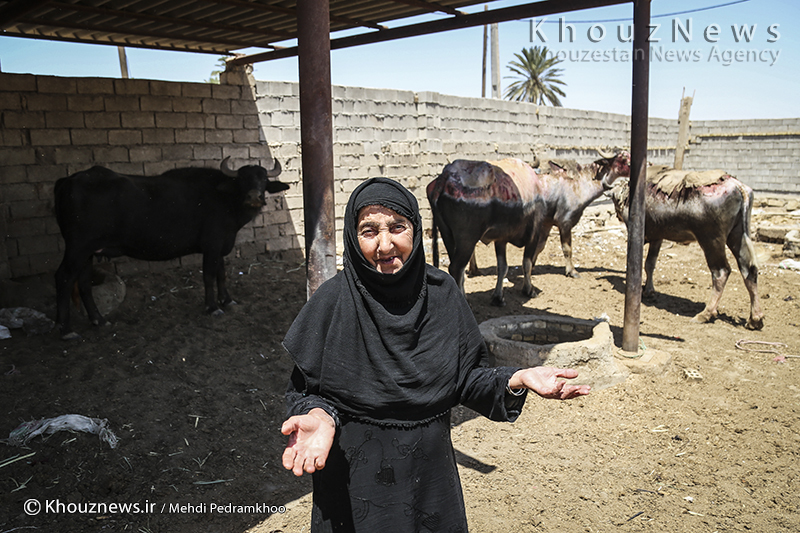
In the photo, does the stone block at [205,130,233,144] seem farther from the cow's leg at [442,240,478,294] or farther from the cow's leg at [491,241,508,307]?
the cow's leg at [491,241,508,307]

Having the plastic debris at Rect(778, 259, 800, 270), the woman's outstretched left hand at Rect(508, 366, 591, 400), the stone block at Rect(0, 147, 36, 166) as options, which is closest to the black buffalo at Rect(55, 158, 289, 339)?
the stone block at Rect(0, 147, 36, 166)

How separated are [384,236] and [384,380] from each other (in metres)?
0.48

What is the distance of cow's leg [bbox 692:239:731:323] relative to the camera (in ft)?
23.4

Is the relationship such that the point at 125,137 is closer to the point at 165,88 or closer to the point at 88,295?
the point at 165,88

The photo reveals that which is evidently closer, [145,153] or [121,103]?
[121,103]

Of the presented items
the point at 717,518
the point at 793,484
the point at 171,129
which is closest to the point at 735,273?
the point at 793,484

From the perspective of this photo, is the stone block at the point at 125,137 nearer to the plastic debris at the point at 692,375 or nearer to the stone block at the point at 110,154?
the stone block at the point at 110,154

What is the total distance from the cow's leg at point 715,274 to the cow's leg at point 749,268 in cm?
20

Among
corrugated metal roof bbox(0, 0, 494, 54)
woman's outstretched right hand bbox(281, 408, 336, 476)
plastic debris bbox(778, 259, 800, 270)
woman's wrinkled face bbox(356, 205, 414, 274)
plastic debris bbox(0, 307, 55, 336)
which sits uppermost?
corrugated metal roof bbox(0, 0, 494, 54)

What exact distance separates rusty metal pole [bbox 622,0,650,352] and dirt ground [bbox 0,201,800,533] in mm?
663

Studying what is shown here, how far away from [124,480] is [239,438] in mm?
904

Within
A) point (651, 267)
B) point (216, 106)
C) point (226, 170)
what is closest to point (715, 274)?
point (651, 267)

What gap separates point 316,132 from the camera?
3398mm

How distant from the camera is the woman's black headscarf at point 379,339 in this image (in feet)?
6.08
